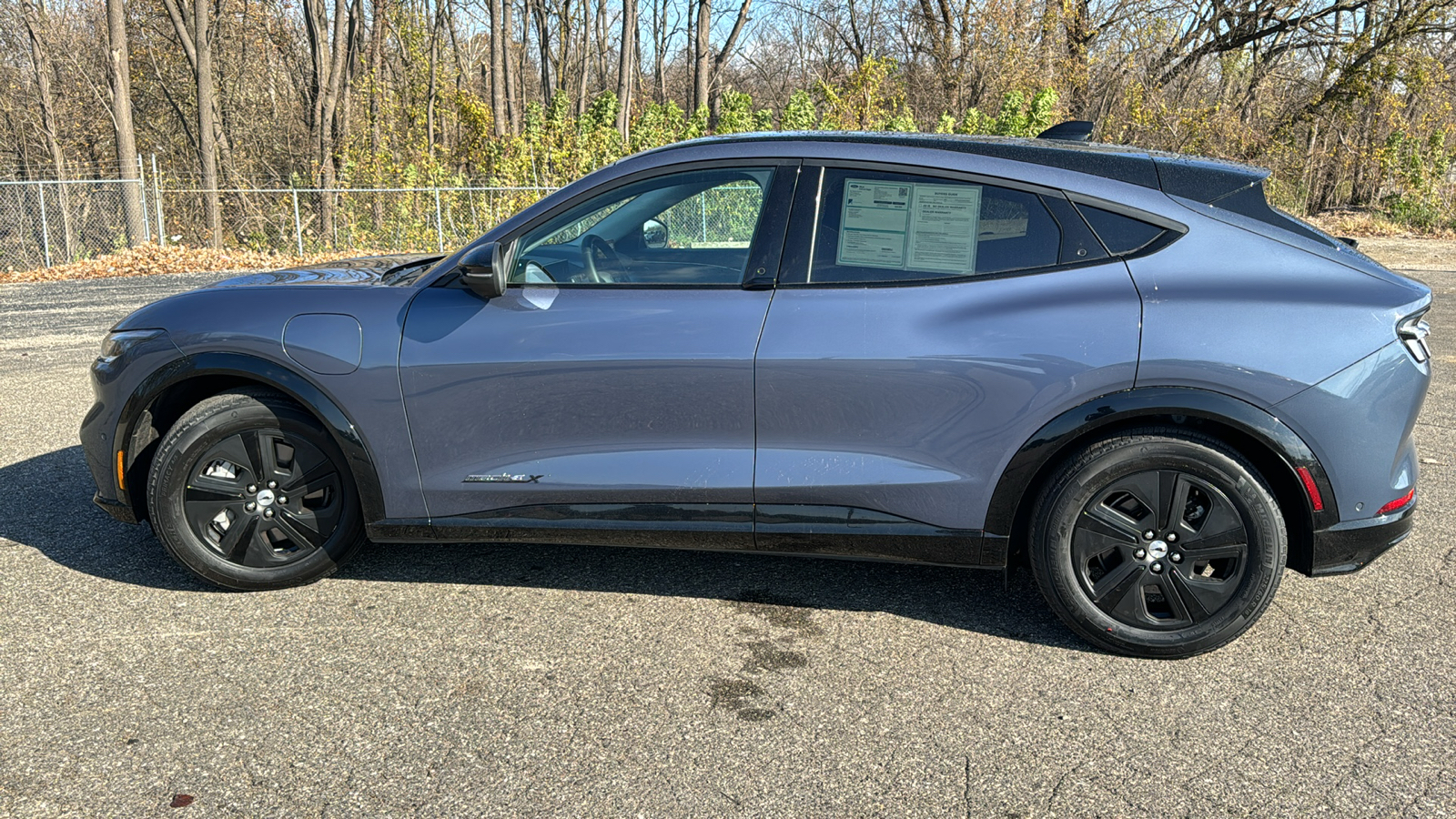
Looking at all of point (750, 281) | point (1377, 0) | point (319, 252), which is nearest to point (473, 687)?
point (750, 281)

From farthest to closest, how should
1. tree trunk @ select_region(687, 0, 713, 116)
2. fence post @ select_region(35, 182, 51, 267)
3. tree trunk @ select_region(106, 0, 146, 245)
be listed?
tree trunk @ select_region(687, 0, 713, 116) → tree trunk @ select_region(106, 0, 146, 245) → fence post @ select_region(35, 182, 51, 267)

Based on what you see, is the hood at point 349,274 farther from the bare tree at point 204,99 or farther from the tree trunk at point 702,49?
the tree trunk at point 702,49

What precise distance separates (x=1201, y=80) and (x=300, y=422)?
28823 millimetres

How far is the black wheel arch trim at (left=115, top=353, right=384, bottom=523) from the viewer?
150 inches

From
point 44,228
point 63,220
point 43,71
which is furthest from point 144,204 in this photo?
point 43,71

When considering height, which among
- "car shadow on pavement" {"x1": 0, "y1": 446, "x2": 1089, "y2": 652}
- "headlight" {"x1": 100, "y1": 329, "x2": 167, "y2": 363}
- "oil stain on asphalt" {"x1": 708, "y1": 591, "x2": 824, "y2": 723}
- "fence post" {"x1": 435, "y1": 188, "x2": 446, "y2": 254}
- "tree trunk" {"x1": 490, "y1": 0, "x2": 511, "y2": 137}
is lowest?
"fence post" {"x1": 435, "y1": 188, "x2": 446, "y2": 254}

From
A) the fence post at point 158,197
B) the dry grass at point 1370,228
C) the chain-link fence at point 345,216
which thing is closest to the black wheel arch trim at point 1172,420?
the chain-link fence at point 345,216

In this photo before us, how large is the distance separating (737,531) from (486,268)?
4.12 ft

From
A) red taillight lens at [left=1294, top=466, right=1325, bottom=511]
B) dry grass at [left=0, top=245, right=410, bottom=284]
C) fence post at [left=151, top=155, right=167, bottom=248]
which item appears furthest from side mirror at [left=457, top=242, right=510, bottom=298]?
fence post at [left=151, top=155, right=167, bottom=248]

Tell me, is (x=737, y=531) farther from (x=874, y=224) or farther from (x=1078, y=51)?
(x=1078, y=51)

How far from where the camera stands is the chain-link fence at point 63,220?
1806 centimetres

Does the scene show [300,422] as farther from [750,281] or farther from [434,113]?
[434,113]

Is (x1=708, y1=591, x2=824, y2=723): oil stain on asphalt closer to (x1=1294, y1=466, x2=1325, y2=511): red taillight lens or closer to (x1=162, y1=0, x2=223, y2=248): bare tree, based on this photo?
(x1=1294, y1=466, x2=1325, y2=511): red taillight lens

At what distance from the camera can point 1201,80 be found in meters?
27.5
